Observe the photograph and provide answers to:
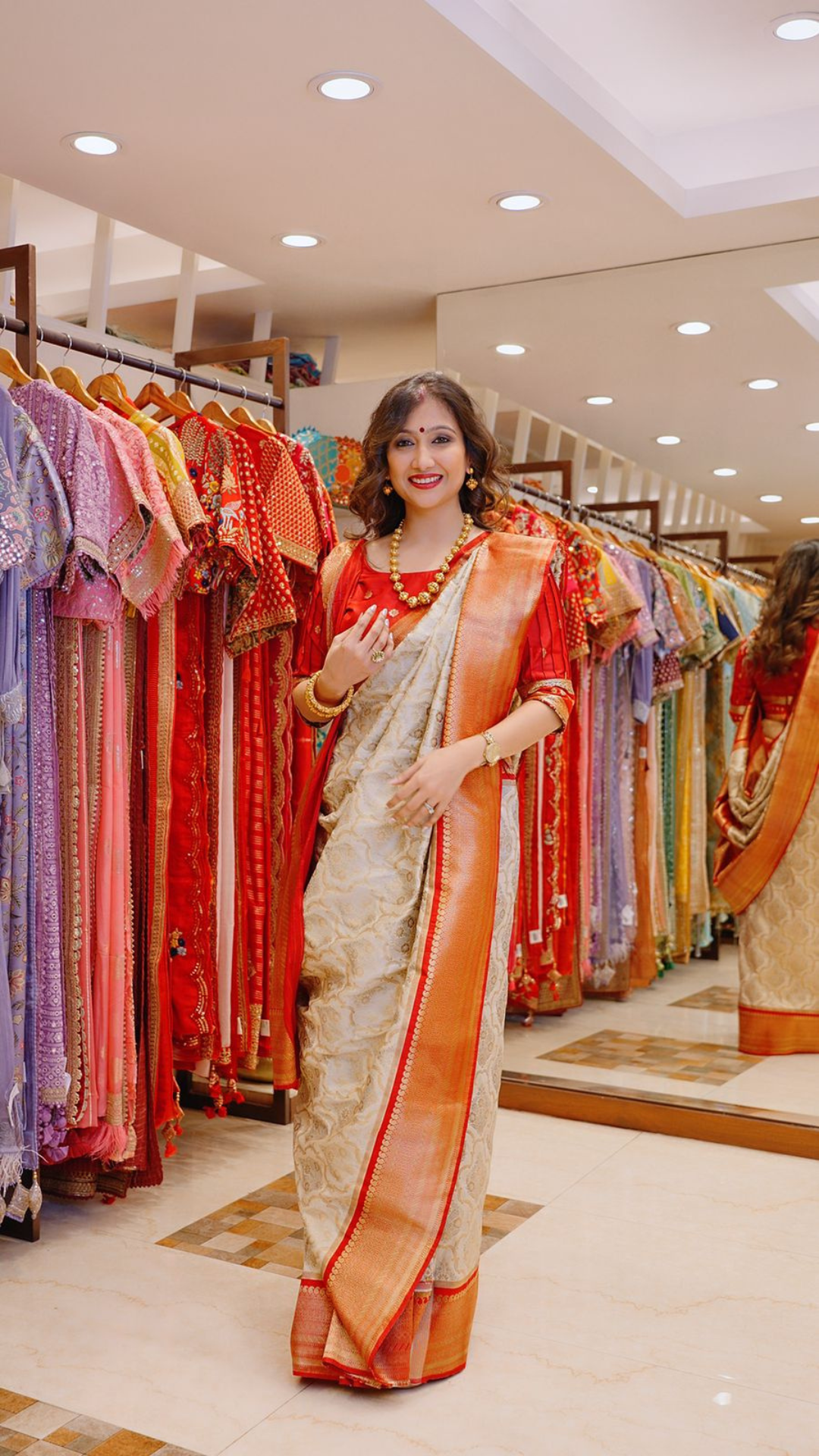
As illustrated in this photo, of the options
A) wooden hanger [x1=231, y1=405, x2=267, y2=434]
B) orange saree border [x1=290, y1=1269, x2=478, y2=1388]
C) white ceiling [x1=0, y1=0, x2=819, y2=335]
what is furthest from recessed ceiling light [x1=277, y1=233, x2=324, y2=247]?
orange saree border [x1=290, y1=1269, x2=478, y2=1388]

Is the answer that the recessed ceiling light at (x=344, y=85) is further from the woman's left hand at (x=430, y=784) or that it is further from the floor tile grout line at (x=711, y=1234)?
the floor tile grout line at (x=711, y=1234)

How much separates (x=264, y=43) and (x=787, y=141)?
153cm

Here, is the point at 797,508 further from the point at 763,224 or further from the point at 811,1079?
the point at 811,1079

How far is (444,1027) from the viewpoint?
215 centimetres

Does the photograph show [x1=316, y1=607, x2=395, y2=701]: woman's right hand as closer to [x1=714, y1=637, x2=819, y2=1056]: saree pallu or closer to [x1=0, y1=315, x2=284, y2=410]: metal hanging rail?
[x1=0, y1=315, x2=284, y2=410]: metal hanging rail

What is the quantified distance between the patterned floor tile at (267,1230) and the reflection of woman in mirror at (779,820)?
1124mm

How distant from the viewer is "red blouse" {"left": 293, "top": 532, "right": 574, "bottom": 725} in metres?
2.24

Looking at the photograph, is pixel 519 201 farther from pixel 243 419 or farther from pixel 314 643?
pixel 314 643

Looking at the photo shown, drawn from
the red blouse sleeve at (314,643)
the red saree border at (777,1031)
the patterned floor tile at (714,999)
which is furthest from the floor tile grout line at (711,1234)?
the red blouse sleeve at (314,643)

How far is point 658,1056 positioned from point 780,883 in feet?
2.10

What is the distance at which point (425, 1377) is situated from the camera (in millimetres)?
2133

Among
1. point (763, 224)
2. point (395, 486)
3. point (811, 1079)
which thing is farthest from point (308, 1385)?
point (763, 224)

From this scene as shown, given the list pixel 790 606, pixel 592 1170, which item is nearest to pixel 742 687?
pixel 790 606

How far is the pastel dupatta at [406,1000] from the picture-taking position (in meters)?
2.11
